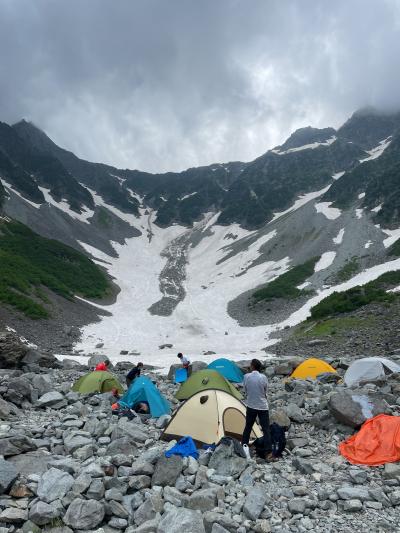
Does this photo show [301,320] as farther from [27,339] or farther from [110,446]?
Result: [110,446]

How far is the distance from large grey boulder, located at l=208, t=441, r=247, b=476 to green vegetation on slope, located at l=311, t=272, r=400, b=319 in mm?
33620

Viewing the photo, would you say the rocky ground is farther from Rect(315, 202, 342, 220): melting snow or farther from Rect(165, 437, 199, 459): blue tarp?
Rect(315, 202, 342, 220): melting snow

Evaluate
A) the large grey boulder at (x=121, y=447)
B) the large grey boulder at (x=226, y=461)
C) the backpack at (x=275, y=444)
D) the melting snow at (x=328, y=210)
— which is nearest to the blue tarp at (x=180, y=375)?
the backpack at (x=275, y=444)

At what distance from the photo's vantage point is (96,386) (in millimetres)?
16469

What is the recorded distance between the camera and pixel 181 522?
Answer: 618cm

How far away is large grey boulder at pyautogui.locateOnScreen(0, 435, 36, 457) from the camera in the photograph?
27.2 ft

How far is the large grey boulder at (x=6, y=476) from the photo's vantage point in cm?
684

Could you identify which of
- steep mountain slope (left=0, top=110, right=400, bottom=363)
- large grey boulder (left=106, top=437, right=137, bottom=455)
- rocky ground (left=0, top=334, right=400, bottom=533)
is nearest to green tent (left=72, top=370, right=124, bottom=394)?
rocky ground (left=0, top=334, right=400, bottom=533)

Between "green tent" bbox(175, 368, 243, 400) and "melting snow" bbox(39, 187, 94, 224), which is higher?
"melting snow" bbox(39, 187, 94, 224)

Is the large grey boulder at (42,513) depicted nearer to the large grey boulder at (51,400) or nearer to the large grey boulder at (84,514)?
the large grey boulder at (84,514)

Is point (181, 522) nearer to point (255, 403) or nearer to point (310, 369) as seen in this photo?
point (255, 403)

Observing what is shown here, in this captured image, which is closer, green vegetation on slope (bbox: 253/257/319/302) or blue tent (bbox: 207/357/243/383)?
blue tent (bbox: 207/357/243/383)

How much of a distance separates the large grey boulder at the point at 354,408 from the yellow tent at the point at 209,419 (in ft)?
7.49

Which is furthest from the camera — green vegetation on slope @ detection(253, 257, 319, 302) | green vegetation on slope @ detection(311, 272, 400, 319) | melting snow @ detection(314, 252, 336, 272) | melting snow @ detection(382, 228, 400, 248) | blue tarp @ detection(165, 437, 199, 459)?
melting snow @ detection(314, 252, 336, 272)
